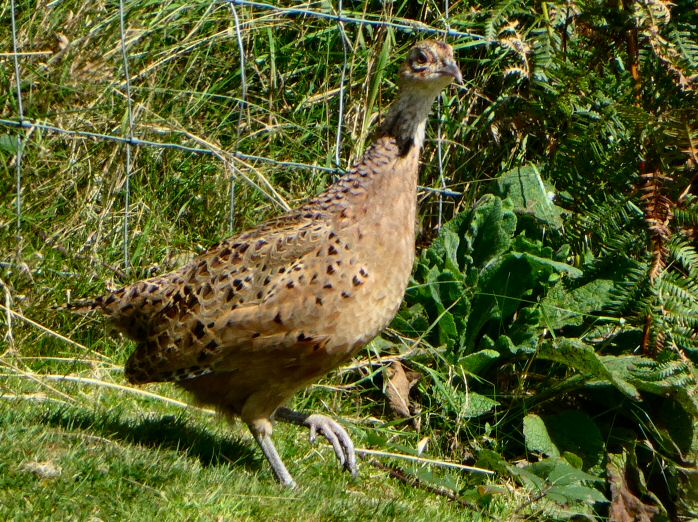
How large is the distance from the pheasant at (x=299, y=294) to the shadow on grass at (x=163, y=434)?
15cm

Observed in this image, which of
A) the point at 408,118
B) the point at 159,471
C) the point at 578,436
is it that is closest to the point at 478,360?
the point at 578,436

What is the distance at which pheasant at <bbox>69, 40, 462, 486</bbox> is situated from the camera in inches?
181

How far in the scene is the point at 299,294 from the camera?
15.1 feet

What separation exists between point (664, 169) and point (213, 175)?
2685 mm

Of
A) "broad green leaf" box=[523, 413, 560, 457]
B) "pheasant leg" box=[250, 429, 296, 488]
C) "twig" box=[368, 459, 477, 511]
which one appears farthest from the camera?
"broad green leaf" box=[523, 413, 560, 457]

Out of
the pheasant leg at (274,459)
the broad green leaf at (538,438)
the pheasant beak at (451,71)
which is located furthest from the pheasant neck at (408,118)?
the broad green leaf at (538,438)

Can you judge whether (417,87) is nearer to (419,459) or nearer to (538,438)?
(419,459)

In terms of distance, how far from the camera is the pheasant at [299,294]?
15.1ft

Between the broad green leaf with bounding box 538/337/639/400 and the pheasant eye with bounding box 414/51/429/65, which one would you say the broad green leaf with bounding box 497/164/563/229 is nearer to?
the broad green leaf with bounding box 538/337/639/400

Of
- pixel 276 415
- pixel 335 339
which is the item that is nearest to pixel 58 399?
pixel 276 415

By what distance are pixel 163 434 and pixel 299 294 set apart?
89 cm

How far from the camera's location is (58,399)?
5234 mm

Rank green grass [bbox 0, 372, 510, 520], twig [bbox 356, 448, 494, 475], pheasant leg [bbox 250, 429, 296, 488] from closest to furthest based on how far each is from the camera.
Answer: green grass [bbox 0, 372, 510, 520]
pheasant leg [bbox 250, 429, 296, 488]
twig [bbox 356, 448, 494, 475]

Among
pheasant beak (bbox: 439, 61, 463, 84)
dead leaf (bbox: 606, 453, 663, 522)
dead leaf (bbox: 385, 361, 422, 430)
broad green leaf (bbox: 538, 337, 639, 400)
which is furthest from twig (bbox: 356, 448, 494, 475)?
pheasant beak (bbox: 439, 61, 463, 84)
